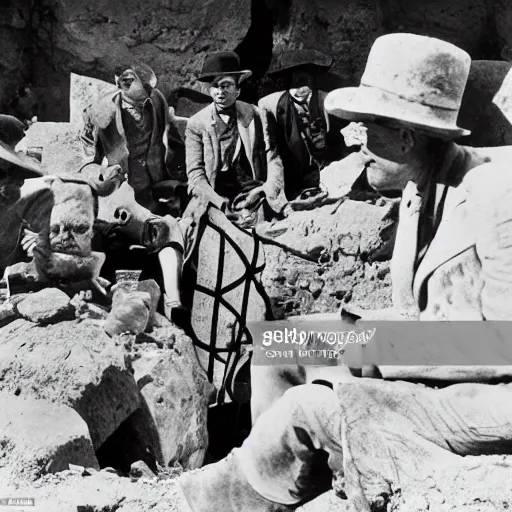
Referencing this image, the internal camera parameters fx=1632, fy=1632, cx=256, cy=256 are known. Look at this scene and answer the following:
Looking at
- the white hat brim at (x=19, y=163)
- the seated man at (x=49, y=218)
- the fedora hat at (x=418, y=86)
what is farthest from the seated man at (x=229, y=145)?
the fedora hat at (x=418, y=86)

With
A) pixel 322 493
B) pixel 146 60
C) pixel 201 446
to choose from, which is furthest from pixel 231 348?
pixel 322 493

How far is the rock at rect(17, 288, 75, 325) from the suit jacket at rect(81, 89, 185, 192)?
A: 4.63 ft

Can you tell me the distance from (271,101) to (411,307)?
2.75m

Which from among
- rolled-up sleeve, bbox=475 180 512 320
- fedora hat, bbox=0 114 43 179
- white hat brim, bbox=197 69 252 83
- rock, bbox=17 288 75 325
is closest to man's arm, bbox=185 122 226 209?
white hat brim, bbox=197 69 252 83

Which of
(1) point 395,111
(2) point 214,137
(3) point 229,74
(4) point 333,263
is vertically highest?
(1) point 395,111

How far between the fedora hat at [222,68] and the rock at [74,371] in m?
1.65

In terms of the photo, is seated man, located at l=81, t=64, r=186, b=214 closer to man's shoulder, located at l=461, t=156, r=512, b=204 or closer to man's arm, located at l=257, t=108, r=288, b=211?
man's arm, located at l=257, t=108, r=288, b=211

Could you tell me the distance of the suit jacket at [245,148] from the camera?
7.25m

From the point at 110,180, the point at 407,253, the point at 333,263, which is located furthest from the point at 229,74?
the point at 407,253

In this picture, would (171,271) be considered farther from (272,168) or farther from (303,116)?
(303,116)

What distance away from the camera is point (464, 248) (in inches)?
184

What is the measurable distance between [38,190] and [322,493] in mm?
2197

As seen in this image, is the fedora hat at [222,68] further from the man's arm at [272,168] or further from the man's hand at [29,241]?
Answer: the man's hand at [29,241]

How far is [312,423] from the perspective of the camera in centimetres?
458
